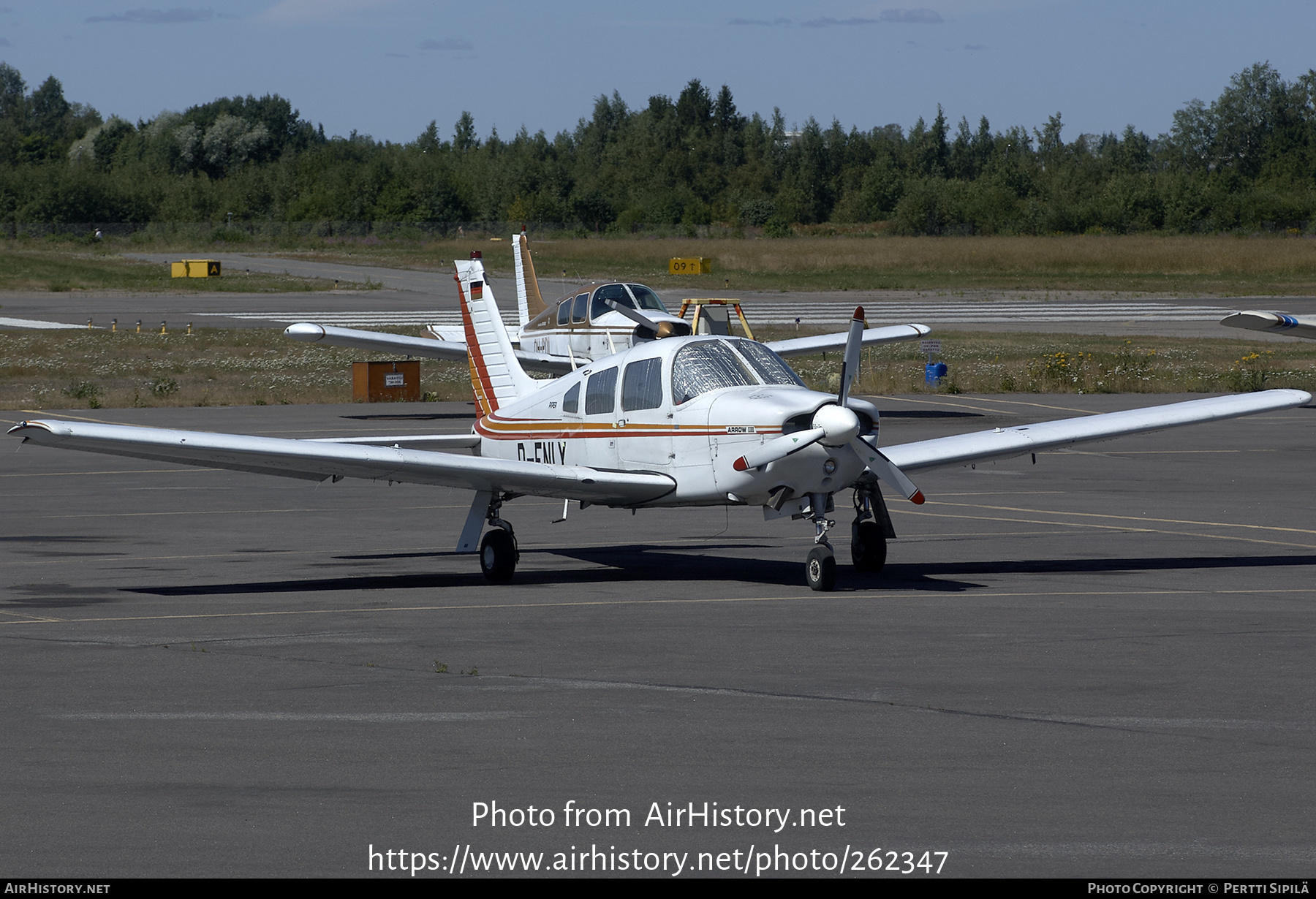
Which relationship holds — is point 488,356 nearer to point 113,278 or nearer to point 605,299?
point 605,299

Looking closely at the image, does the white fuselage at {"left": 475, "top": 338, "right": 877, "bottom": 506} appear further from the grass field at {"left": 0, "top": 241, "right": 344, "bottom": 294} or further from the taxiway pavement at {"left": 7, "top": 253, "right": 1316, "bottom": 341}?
the grass field at {"left": 0, "top": 241, "right": 344, "bottom": 294}

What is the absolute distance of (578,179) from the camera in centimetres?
15788

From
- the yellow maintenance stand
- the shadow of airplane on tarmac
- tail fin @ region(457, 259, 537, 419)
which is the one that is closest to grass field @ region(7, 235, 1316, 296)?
the yellow maintenance stand

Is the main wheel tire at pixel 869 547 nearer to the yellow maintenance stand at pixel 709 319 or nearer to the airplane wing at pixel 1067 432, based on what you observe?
the airplane wing at pixel 1067 432

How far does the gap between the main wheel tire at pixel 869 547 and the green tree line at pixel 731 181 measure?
112m

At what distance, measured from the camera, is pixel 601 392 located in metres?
15.0

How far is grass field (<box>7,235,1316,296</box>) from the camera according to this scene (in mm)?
81750

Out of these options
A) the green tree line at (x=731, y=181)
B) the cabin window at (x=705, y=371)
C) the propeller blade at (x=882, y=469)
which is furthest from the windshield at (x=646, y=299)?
the green tree line at (x=731, y=181)

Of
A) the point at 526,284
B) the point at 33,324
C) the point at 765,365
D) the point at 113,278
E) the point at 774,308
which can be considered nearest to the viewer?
the point at 765,365

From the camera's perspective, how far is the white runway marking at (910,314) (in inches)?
2314

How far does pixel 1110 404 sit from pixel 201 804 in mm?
28605

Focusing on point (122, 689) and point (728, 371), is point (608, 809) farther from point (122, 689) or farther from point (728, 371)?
point (728, 371)

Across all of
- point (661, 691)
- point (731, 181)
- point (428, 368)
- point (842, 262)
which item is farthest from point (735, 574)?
point (731, 181)

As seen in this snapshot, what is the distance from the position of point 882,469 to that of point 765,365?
1.71 m
